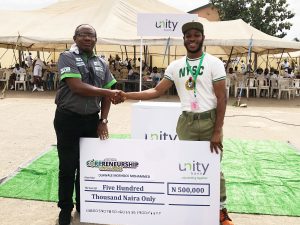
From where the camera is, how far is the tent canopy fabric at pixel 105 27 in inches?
613

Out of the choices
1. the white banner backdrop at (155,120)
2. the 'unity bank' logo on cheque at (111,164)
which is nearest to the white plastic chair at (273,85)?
the white banner backdrop at (155,120)

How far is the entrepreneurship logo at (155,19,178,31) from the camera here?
9.39 metres

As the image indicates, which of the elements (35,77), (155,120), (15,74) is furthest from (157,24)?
(15,74)

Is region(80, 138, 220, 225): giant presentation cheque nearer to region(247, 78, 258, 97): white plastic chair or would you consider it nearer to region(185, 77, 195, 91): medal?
region(185, 77, 195, 91): medal

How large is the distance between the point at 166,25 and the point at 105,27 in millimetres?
8036

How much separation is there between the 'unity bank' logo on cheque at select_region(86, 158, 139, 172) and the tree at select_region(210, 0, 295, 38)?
3185 centimetres

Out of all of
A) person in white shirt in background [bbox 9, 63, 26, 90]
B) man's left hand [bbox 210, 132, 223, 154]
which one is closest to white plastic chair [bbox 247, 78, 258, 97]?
person in white shirt in background [bbox 9, 63, 26, 90]

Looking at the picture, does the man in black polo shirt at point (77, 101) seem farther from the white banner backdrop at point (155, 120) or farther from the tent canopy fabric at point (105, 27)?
the tent canopy fabric at point (105, 27)

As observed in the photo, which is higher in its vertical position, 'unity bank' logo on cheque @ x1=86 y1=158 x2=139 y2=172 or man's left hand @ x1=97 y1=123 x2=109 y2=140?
man's left hand @ x1=97 y1=123 x2=109 y2=140

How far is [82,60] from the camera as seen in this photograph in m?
3.37

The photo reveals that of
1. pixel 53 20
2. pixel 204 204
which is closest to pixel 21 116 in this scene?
pixel 204 204

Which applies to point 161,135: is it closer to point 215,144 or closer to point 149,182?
point 149,182

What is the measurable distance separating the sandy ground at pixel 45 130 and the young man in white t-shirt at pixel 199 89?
40.0 inches

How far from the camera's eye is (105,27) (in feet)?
55.8
